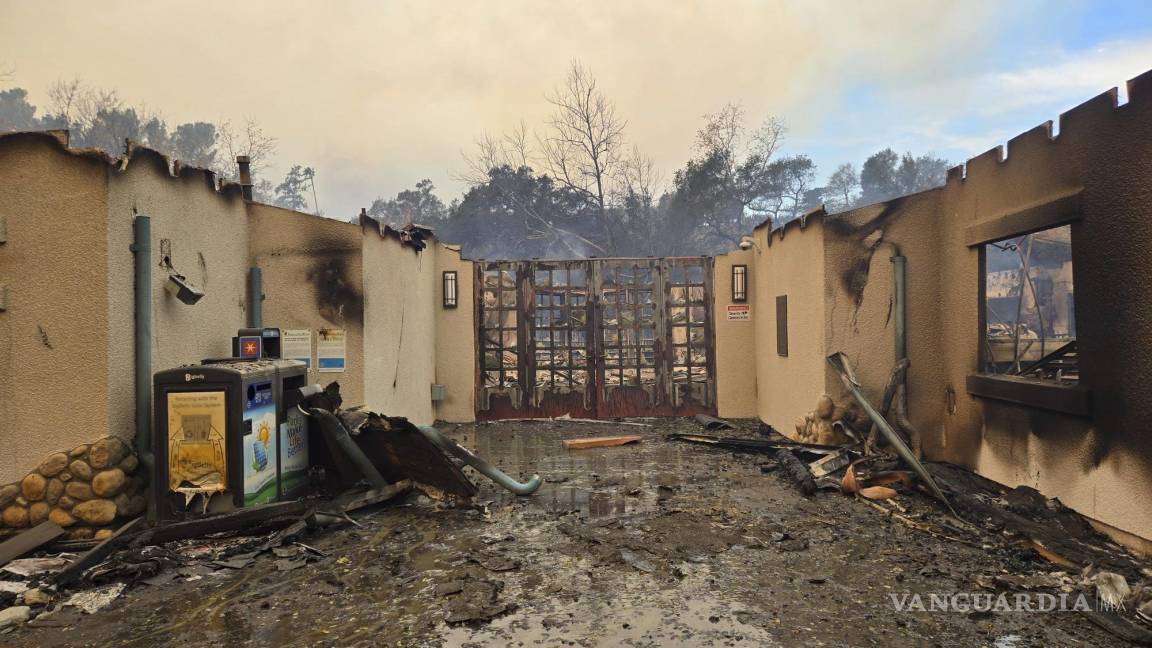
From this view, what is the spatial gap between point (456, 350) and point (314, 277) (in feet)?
14.3

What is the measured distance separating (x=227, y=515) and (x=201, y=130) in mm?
50786

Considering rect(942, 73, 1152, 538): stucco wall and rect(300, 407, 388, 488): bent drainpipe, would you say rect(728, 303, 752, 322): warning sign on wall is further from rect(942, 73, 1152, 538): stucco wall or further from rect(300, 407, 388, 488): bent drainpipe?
rect(300, 407, 388, 488): bent drainpipe

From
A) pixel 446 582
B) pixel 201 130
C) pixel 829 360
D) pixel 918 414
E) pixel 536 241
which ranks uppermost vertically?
pixel 201 130

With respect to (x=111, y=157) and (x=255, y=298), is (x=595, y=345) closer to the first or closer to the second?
(x=255, y=298)

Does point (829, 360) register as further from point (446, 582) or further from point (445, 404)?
point (445, 404)

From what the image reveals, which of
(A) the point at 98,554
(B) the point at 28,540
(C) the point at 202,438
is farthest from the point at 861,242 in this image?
(B) the point at 28,540

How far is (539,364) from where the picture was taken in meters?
12.3

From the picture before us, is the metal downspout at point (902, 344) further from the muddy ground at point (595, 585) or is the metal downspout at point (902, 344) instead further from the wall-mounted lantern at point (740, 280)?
the wall-mounted lantern at point (740, 280)

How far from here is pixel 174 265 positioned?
600cm

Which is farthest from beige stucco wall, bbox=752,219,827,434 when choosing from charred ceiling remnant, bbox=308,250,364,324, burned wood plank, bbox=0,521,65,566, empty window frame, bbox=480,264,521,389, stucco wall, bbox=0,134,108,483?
burned wood plank, bbox=0,521,65,566

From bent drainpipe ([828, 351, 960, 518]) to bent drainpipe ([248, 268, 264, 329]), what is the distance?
657 centimetres

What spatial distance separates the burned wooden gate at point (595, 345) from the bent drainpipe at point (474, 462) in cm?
540

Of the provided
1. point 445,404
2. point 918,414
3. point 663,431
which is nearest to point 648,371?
point 663,431

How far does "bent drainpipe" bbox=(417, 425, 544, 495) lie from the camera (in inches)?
244
